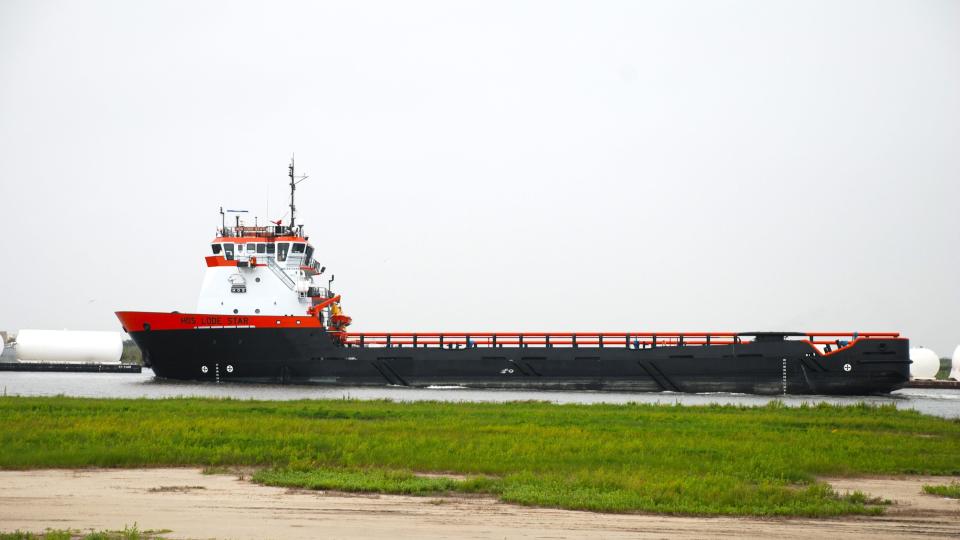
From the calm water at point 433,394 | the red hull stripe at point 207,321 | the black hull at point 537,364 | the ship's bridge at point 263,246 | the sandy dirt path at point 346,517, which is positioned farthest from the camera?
the ship's bridge at point 263,246

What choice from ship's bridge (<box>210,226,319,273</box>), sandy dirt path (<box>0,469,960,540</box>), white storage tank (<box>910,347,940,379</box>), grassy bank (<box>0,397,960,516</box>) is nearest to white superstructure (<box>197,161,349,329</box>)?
ship's bridge (<box>210,226,319,273</box>)

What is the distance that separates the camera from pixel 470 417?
21.5 metres

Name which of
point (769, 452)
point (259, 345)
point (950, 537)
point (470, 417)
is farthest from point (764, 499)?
point (259, 345)

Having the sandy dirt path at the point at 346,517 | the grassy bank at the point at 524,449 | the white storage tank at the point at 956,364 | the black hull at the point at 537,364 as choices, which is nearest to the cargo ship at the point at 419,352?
the black hull at the point at 537,364

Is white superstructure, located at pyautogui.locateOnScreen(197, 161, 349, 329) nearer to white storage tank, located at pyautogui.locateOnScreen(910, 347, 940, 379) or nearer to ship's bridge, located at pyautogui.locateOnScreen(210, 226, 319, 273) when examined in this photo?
ship's bridge, located at pyautogui.locateOnScreen(210, 226, 319, 273)

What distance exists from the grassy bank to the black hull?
12.2 meters

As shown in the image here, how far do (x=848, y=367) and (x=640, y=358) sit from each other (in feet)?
24.4

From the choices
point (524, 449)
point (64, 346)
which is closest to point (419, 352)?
point (524, 449)

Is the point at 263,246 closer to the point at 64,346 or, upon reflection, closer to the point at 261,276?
the point at 261,276

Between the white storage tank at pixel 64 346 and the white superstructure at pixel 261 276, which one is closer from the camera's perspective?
the white superstructure at pixel 261 276

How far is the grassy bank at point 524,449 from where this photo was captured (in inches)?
473

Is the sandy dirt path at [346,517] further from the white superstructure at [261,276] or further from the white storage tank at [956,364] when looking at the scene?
the white storage tank at [956,364]

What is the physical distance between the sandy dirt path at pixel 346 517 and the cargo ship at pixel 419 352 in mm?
24183

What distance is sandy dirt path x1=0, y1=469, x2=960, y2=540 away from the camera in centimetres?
966
